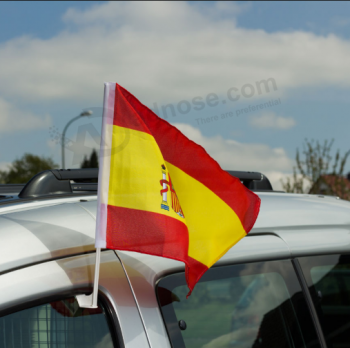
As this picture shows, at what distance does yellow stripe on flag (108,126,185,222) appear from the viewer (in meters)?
1.58

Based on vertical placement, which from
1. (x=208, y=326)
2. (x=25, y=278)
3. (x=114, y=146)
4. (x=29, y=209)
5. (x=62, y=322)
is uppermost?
(x=114, y=146)

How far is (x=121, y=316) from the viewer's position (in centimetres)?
153

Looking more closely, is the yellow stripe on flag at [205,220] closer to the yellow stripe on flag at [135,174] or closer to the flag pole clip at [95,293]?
the yellow stripe on flag at [135,174]

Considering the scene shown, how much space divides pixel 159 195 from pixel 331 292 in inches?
46.5

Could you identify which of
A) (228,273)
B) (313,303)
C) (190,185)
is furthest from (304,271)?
(190,185)

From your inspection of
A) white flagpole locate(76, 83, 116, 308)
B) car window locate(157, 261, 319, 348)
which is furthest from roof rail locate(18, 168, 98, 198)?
car window locate(157, 261, 319, 348)

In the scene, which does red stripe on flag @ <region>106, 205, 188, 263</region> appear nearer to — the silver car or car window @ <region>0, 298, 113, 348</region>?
the silver car

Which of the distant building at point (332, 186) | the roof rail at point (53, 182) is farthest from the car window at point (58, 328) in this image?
the distant building at point (332, 186)

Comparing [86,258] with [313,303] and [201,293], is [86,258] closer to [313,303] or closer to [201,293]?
[201,293]

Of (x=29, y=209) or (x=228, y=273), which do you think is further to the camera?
(x=228, y=273)

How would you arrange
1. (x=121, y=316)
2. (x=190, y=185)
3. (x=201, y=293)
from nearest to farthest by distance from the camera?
1. (x=121, y=316)
2. (x=190, y=185)
3. (x=201, y=293)

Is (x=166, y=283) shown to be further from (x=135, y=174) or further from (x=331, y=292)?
(x=331, y=292)

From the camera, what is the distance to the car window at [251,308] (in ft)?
6.21

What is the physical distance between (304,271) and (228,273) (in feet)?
1.31
